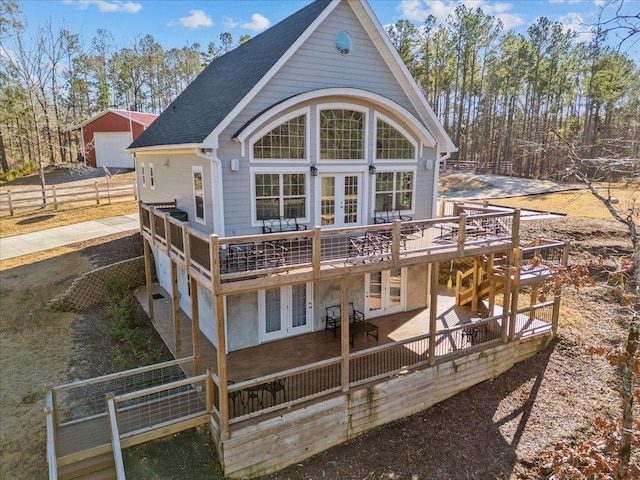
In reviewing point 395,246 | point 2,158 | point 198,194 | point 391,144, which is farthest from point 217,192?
point 2,158

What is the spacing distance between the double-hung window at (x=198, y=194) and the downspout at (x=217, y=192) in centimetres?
117

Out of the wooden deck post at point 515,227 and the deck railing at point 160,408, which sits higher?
the wooden deck post at point 515,227

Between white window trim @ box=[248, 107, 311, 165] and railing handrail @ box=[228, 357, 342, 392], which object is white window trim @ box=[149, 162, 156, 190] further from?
railing handrail @ box=[228, 357, 342, 392]

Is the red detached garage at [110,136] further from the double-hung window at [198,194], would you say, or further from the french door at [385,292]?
the french door at [385,292]

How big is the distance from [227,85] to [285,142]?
3348mm

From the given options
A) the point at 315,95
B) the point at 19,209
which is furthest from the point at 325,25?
the point at 19,209

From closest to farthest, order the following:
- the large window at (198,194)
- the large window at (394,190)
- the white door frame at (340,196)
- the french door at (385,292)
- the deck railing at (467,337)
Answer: the deck railing at (467,337) < the large window at (198,194) < the white door frame at (340,196) < the large window at (394,190) < the french door at (385,292)

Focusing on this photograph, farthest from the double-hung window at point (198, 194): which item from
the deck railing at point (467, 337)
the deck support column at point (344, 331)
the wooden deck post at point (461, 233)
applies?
the deck railing at point (467, 337)

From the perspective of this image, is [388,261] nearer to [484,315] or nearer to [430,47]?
[484,315]

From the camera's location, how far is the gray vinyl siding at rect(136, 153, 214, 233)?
36.4 ft

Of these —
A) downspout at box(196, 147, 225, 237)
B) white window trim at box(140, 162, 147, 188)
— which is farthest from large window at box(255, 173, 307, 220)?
white window trim at box(140, 162, 147, 188)

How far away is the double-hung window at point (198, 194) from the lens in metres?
11.6

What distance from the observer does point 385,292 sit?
13.5m

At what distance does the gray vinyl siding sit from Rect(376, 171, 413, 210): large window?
5227 millimetres
